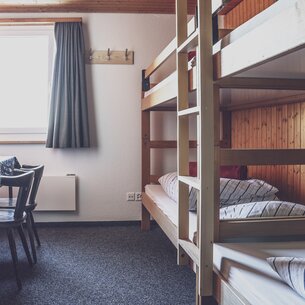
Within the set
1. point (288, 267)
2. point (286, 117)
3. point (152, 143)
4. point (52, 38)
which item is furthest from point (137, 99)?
point (288, 267)

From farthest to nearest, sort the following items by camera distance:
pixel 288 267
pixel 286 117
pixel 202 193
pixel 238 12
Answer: pixel 238 12, pixel 286 117, pixel 202 193, pixel 288 267

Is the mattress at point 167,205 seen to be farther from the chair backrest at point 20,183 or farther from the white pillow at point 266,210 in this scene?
the chair backrest at point 20,183

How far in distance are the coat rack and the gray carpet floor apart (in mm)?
1652

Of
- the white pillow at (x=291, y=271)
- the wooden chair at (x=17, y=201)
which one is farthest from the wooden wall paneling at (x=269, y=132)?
the white pillow at (x=291, y=271)

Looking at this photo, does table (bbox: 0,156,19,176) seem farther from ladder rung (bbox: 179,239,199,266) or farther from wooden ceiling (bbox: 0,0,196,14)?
wooden ceiling (bbox: 0,0,196,14)

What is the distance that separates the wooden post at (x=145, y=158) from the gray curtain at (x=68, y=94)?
0.53 m

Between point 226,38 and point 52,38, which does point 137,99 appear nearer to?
point 52,38

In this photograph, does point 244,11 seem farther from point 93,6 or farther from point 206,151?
point 206,151

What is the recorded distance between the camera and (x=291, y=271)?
1.15 m

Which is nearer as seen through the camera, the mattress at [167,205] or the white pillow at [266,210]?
the white pillow at [266,210]

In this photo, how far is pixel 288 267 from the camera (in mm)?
1173

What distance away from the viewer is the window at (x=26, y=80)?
390 cm

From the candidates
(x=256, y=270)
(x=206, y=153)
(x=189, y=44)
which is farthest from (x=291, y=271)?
(x=189, y=44)

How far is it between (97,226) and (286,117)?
2.10 meters
